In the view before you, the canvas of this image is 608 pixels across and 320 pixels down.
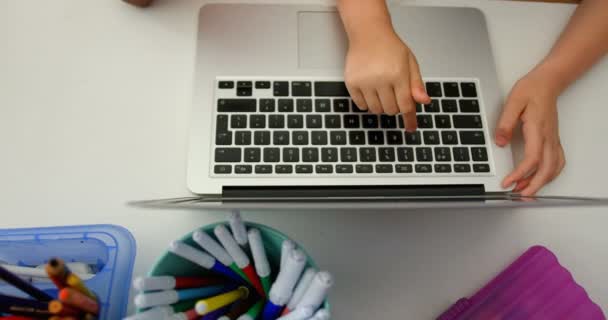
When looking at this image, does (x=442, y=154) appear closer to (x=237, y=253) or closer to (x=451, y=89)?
(x=451, y=89)

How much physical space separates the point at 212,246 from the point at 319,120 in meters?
0.19

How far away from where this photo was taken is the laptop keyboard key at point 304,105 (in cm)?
45

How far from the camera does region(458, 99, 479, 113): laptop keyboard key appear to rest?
458mm

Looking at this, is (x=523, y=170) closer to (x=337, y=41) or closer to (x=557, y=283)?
(x=557, y=283)


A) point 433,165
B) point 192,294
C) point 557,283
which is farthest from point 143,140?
point 557,283

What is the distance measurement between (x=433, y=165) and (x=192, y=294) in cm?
26

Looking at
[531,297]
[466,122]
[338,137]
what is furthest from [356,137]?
[531,297]

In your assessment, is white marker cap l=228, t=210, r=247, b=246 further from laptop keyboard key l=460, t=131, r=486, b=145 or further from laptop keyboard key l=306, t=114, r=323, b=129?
laptop keyboard key l=460, t=131, r=486, b=145

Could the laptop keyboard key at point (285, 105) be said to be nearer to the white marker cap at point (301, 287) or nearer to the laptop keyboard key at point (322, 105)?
the laptop keyboard key at point (322, 105)

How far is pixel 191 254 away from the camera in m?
0.31

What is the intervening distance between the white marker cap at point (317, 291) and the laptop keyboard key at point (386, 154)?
175 millimetres

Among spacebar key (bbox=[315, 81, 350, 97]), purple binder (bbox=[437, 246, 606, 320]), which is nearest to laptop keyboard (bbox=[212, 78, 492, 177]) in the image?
spacebar key (bbox=[315, 81, 350, 97])

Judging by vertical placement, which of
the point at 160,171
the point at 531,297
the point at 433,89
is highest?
the point at 433,89

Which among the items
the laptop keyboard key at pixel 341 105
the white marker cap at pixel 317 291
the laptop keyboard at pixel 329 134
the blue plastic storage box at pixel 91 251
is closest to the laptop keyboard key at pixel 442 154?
the laptop keyboard at pixel 329 134
